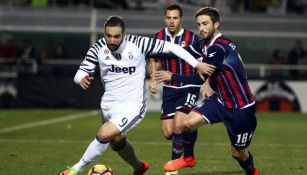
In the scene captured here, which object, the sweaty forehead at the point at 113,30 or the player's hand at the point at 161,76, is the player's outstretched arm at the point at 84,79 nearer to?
the sweaty forehead at the point at 113,30

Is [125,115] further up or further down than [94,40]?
further up

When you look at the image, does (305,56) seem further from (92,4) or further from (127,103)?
(127,103)

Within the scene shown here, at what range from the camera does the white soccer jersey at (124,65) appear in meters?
9.88

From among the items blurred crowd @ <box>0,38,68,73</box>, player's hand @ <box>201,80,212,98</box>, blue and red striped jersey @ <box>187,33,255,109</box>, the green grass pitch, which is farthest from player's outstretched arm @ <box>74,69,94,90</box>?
blurred crowd @ <box>0,38,68,73</box>

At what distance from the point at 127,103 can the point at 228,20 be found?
20.5 meters

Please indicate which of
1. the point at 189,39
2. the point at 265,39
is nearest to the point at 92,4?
the point at 265,39

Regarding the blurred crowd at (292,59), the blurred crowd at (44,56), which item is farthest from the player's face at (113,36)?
the blurred crowd at (292,59)

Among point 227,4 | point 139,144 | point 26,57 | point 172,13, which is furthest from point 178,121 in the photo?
point 227,4

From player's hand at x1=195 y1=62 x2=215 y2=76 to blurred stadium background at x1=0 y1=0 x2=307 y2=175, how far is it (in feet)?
32.1

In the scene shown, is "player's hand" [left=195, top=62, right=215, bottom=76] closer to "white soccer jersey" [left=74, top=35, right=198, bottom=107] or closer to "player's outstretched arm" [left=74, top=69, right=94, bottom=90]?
"white soccer jersey" [left=74, top=35, right=198, bottom=107]

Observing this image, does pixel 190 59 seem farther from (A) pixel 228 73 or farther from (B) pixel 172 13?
(B) pixel 172 13

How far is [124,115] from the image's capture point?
9.77 metres

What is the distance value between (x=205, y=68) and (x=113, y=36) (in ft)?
3.82

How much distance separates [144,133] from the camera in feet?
60.9
